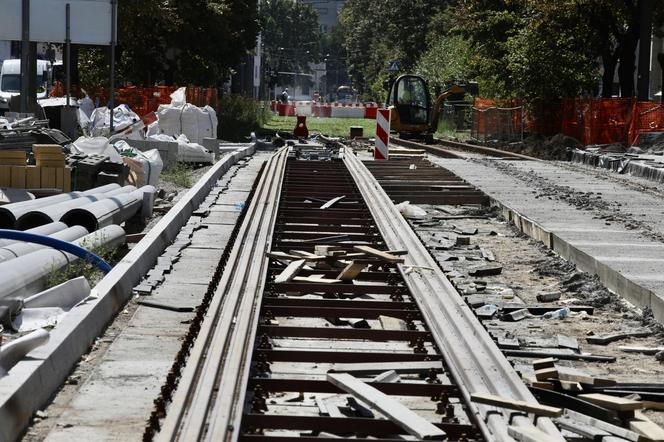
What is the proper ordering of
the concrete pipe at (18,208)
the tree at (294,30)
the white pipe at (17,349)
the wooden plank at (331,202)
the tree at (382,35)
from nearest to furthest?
the white pipe at (17,349) < the concrete pipe at (18,208) < the wooden plank at (331,202) < the tree at (382,35) < the tree at (294,30)

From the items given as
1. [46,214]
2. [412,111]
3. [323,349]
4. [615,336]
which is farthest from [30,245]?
[412,111]

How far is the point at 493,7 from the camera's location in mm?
48688

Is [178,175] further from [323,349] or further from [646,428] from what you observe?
[646,428]

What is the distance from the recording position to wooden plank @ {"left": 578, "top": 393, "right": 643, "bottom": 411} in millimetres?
6402

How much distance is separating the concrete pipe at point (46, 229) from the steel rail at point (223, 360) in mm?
1727

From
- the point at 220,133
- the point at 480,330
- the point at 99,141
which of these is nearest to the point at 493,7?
the point at 220,133

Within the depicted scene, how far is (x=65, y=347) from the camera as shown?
7.21 metres

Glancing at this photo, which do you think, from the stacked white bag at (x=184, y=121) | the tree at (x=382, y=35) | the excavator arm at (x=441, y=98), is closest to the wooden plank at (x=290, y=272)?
the stacked white bag at (x=184, y=121)

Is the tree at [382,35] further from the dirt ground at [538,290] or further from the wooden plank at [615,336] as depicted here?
the wooden plank at [615,336]

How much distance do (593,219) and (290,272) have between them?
6657mm

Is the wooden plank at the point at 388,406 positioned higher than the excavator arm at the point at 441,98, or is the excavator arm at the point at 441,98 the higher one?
the excavator arm at the point at 441,98

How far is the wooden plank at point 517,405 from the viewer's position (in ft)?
20.2

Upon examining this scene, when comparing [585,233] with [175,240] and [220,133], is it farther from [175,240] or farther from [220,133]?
[220,133]

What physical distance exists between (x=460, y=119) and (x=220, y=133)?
694 inches
